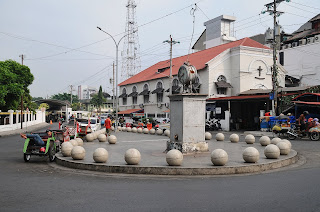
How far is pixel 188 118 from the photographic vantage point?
1298cm

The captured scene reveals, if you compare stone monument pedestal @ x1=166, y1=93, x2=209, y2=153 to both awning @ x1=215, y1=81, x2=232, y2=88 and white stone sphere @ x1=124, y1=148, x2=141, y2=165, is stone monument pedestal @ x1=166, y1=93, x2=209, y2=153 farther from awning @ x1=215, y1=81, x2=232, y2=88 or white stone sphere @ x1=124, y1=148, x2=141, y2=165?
awning @ x1=215, y1=81, x2=232, y2=88

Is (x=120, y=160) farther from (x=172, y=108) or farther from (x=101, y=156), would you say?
(x=172, y=108)

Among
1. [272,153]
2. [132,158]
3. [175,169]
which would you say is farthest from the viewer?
[272,153]

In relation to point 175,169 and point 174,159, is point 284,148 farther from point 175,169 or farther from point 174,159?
point 175,169

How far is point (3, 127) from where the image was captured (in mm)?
37781

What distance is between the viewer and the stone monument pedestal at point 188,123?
12917mm

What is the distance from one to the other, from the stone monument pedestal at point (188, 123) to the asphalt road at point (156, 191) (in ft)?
11.9

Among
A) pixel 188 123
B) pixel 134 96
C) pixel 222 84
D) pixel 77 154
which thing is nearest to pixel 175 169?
pixel 188 123

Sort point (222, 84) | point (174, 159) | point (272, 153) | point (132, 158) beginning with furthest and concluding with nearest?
point (222, 84) → point (272, 153) → point (132, 158) → point (174, 159)

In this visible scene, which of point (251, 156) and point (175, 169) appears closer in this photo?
point (175, 169)

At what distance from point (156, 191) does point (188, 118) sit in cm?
583

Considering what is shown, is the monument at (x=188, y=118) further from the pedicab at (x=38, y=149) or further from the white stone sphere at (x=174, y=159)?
the pedicab at (x=38, y=149)

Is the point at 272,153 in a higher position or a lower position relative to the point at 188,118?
lower


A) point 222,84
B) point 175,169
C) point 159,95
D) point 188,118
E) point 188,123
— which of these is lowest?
point 175,169
